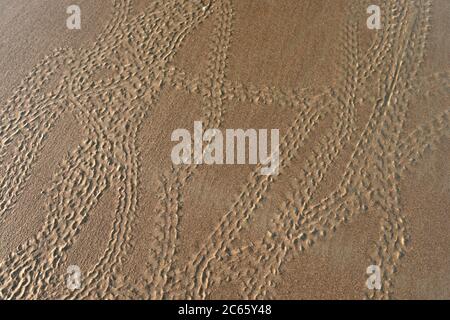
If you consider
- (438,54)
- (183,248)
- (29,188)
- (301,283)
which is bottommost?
(301,283)

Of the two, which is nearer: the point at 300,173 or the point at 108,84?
the point at 300,173

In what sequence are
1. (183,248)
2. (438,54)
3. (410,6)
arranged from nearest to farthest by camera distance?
(183,248) < (438,54) < (410,6)

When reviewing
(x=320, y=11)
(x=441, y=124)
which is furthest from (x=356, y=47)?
(x=441, y=124)

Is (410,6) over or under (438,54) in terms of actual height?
over
